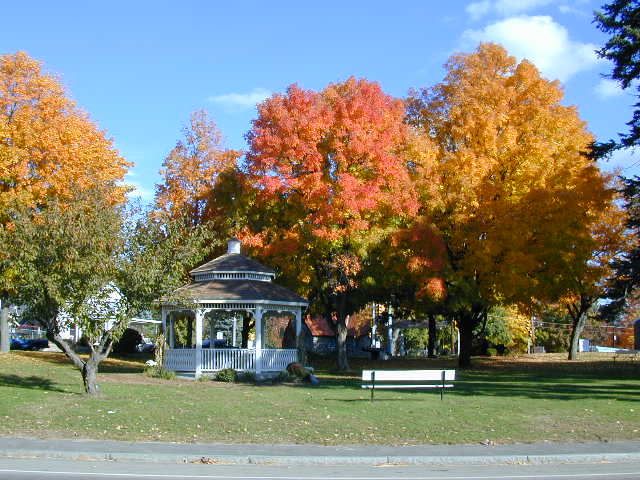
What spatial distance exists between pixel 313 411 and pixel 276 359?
1277cm

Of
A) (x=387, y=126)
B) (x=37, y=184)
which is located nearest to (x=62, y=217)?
(x=37, y=184)

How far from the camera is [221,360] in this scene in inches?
1171

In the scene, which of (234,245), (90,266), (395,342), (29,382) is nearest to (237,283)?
(234,245)

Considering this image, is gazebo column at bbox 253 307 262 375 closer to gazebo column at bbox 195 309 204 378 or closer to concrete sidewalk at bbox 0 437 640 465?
gazebo column at bbox 195 309 204 378

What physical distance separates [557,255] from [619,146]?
9.39 m

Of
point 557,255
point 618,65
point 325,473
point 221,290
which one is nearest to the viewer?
point 325,473

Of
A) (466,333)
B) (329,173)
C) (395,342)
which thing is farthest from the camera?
(395,342)

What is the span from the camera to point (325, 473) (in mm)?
11438

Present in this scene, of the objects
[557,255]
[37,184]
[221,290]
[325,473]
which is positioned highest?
[37,184]

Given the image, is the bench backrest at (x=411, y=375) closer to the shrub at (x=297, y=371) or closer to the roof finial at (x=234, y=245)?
the shrub at (x=297, y=371)

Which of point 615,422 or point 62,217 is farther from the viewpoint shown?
point 62,217

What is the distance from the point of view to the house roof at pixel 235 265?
31453mm

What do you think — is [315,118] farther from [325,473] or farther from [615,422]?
[325,473]

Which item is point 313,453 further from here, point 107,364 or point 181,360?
point 107,364
